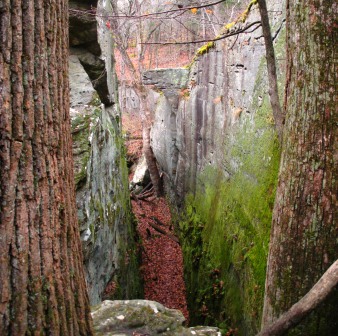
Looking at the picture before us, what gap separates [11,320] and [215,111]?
7722mm

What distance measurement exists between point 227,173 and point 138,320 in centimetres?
484

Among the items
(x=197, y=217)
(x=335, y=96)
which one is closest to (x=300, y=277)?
(x=335, y=96)

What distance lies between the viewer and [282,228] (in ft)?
11.0

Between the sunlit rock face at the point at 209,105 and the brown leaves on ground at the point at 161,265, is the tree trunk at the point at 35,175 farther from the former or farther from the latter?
the brown leaves on ground at the point at 161,265

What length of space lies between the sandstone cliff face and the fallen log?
9.31 feet

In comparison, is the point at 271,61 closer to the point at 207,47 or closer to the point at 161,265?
the point at 207,47

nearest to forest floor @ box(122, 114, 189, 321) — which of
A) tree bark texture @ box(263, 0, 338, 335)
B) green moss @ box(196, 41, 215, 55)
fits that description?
green moss @ box(196, 41, 215, 55)

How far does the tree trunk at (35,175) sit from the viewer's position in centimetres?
179

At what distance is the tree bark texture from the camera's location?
307cm

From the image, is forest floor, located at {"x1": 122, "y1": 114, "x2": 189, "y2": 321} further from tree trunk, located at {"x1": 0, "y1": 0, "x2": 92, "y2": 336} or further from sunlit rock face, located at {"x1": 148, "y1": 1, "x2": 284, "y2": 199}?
tree trunk, located at {"x1": 0, "y1": 0, "x2": 92, "y2": 336}

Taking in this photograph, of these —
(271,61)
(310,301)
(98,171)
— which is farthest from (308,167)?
(98,171)

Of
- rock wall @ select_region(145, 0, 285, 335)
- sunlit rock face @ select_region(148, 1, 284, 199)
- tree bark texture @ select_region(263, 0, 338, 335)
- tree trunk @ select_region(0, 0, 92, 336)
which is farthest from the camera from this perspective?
sunlit rock face @ select_region(148, 1, 284, 199)

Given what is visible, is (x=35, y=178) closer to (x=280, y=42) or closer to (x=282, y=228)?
(x=282, y=228)

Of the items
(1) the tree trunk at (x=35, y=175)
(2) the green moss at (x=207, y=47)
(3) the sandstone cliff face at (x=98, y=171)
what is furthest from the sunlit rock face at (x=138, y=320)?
(2) the green moss at (x=207, y=47)
